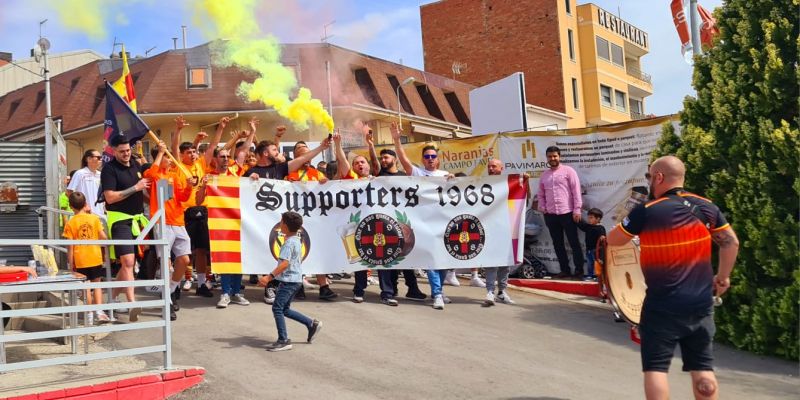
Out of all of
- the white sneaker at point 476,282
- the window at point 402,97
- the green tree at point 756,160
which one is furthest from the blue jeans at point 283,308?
the window at point 402,97

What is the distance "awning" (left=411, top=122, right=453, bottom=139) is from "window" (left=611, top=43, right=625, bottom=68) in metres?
16.5

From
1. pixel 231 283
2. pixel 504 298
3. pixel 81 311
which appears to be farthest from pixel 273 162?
pixel 81 311

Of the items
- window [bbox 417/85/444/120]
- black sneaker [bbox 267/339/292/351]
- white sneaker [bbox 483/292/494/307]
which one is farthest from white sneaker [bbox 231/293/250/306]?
window [bbox 417/85/444/120]

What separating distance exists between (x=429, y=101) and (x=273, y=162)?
2991 cm

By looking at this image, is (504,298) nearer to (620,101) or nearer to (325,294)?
(325,294)

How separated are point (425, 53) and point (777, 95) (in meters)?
42.3

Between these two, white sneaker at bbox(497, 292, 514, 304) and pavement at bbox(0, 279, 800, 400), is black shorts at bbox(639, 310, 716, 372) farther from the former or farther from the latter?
white sneaker at bbox(497, 292, 514, 304)

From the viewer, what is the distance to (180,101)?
3175cm

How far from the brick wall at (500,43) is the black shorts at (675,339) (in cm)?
4058

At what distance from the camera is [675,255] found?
15.1ft

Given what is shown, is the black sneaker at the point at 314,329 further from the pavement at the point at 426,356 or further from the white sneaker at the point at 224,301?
the white sneaker at the point at 224,301

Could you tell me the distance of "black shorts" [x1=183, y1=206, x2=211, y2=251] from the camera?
870 cm

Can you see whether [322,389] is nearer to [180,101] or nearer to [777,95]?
[777,95]

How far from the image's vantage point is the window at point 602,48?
46.3 meters
